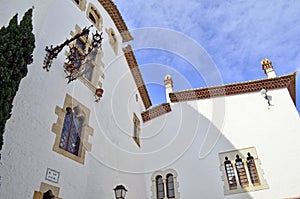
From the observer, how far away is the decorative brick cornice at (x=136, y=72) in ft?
33.2

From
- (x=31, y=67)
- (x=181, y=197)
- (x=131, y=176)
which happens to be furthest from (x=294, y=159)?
(x=31, y=67)

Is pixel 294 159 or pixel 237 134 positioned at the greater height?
pixel 237 134

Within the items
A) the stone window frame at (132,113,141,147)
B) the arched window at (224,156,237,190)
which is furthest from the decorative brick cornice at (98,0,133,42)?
the arched window at (224,156,237,190)

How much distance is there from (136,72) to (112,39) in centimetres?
209

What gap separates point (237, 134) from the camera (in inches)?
319

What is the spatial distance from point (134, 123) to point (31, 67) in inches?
200

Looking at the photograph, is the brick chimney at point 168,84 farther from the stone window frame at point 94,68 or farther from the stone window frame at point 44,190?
the stone window frame at point 44,190

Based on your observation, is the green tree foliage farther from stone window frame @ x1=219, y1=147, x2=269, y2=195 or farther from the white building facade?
stone window frame @ x1=219, y1=147, x2=269, y2=195

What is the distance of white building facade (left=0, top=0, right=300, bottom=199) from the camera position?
4379mm

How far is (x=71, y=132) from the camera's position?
5340 mm

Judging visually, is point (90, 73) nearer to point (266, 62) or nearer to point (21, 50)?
point (21, 50)

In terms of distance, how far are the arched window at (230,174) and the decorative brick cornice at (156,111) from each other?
9.58 ft

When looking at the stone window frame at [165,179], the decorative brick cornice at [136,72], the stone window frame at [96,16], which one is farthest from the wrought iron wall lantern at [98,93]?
the decorative brick cornice at [136,72]

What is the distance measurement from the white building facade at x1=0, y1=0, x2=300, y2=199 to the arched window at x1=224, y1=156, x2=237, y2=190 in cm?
3
